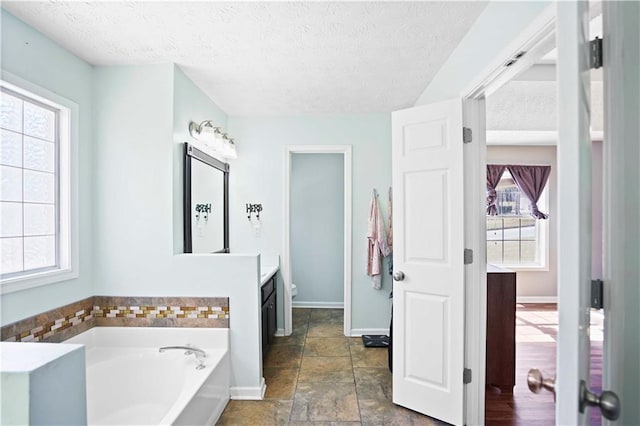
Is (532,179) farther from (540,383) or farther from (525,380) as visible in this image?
(540,383)

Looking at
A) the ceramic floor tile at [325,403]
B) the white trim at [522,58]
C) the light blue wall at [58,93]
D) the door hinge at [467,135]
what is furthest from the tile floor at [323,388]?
the white trim at [522,58]

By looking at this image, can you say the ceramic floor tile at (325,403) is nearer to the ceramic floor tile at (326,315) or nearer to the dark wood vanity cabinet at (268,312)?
the dark wood vanity cabinet at (268,312)

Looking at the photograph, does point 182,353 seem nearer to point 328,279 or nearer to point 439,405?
point 439,405

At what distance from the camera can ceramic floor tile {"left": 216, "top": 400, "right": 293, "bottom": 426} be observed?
2.17 meters

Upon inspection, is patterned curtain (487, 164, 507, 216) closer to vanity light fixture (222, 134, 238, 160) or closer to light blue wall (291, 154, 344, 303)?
light blue wall (291, 154, 344, 303)

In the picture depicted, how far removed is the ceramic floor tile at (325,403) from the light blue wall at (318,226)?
2.34 meters

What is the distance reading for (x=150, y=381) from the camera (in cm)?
222

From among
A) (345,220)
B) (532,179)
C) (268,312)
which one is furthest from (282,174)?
(532,179)

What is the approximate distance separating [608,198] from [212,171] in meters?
2.90

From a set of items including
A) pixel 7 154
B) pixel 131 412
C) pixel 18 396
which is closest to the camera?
pixel 18 396

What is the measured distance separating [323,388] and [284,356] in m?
0.69

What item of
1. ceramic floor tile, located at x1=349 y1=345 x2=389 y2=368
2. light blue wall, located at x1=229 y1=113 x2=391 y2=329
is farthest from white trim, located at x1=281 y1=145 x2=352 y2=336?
ceramic floor tile, located at x1=349 y1=345 x2=389 y2=368

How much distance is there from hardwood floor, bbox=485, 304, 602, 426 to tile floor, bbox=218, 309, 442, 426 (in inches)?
21.2

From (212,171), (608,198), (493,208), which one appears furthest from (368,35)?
(493,208)
